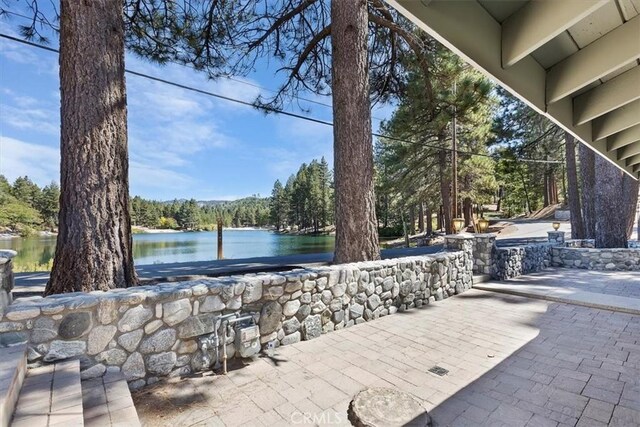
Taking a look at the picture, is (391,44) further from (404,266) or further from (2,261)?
(2,261)

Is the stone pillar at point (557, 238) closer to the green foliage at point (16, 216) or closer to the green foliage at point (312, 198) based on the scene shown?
the green foliage at point (312, 198)

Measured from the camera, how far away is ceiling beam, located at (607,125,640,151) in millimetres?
2713

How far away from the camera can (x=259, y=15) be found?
237 inches

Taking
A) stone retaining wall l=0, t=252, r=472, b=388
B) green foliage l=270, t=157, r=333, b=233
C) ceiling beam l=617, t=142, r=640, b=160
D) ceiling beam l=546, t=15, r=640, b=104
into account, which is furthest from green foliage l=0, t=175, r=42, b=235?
ceiling beam l=617, t=142, r=640, b=160

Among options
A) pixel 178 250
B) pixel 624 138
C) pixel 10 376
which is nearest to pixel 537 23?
pixel 624 138

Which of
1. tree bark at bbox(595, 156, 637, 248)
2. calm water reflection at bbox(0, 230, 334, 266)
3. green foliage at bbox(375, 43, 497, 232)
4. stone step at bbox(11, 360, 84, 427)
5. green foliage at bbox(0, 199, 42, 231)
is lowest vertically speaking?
calm water reflection at bbox(0, 230, 334, 266)

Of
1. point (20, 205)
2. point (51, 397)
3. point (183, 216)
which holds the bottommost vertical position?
point (51, 397)

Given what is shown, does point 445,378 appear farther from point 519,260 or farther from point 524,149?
point 524,149

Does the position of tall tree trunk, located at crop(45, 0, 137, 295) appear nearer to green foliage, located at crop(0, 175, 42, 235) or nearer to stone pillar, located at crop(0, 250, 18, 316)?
stone pillar, located at crop(0, 250, 18, 316)

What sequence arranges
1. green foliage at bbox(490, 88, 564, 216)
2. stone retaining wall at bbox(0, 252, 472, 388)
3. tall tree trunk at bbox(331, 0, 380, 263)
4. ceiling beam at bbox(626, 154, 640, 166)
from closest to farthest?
stone retaining wall at bbox(0, 252, 472, 388), ceiling beam at bbox(626, 154, 640, 166), tall tree trunk at bbox(331, 0, 380, 263), green foliage at bbox(490, 88, 564, 216)

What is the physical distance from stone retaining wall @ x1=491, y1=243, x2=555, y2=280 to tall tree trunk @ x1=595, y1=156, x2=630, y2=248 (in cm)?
145

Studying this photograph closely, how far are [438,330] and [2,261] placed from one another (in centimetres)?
406

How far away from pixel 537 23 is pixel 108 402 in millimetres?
3161

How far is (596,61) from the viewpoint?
160 centimetres
